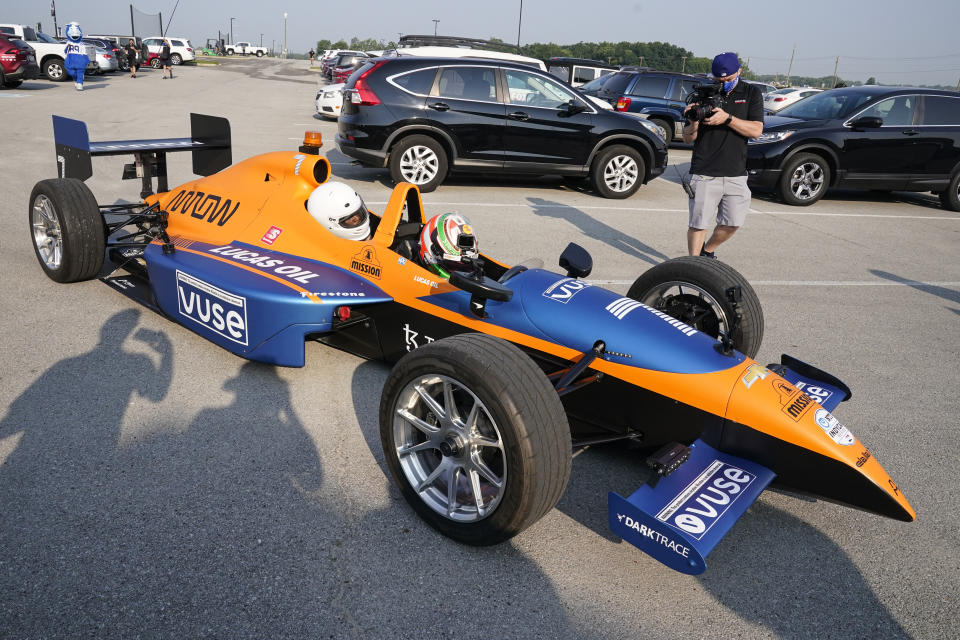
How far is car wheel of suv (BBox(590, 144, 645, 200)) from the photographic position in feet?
34.9

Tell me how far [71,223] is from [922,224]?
11.4 metres

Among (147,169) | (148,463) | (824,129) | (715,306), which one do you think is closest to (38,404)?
(148,463)

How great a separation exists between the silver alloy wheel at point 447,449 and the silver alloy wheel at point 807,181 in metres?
9.82

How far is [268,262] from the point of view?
177 inches

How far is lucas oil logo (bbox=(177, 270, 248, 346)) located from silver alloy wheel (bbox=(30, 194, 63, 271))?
158cm

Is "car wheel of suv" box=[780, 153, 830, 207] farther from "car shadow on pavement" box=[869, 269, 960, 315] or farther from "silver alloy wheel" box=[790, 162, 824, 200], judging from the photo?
"car shadow on pavement" box=[869, 269, 960, 315]

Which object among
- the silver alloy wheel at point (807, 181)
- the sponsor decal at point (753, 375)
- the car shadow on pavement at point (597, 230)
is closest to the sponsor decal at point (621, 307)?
the sponsor decal at point (753, 375)

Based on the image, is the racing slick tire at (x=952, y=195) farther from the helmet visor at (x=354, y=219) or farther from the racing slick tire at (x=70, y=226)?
the racing slick tire at (x=70, y=226)

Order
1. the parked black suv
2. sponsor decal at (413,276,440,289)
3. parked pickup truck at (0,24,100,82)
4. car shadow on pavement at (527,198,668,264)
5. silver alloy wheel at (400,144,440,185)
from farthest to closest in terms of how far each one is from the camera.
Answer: parked pickup truck at (0,24,100,82)
silver alloy wheel at (400,144,440,185)
the parked black suv
car shadow on pavement at (527,198,668,264)
sponsor decal at (413,276,440,289)

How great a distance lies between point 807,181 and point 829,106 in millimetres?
1323

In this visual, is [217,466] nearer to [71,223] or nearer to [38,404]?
[38,404]

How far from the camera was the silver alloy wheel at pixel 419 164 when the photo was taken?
10.0 m

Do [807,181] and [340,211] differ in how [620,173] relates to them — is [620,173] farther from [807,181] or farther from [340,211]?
[340,211]

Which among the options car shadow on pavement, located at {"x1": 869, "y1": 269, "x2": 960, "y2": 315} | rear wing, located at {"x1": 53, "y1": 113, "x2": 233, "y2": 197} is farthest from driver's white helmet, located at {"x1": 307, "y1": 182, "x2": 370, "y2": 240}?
car shadow on pavement, located at {"x1": 869, "y1": 269, "x2": 960, "y2": 315}
